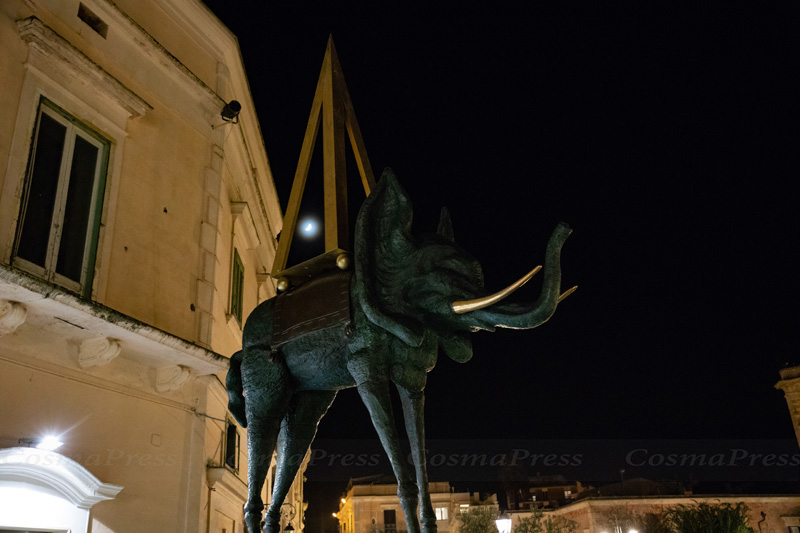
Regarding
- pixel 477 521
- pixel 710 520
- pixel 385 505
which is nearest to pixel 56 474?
pixel 477 521

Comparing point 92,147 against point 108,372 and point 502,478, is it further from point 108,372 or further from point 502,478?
point 502,478

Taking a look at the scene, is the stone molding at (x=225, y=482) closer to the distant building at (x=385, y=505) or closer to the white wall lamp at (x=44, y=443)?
the white wall lamp at (x=44, y=443)

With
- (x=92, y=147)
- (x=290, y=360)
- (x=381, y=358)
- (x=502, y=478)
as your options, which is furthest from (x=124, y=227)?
(x=502, y=478)

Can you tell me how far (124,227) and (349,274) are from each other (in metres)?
5.81

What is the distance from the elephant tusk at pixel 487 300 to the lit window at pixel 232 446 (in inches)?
326

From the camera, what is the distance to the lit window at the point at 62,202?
275 inches

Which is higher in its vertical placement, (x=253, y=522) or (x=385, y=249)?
(x=385, y=249)

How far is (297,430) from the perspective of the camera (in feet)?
12.4

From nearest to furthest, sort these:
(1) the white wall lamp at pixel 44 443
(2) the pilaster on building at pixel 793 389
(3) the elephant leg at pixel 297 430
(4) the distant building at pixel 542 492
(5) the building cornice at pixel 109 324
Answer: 1. (3) the elephant leg at pixel 297 430
2. (5) the building cornice at pixel 109 324
3. (1) the white wall lamp at pixel 44 443
4. (2) the pilaster on building at pixel 793 389
5. (4) the distant building at pixel 542 492

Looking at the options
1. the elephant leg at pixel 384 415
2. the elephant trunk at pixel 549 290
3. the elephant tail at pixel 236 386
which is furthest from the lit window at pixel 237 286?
the elephant trunk at pixel 549 290

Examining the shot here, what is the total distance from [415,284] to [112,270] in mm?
5757

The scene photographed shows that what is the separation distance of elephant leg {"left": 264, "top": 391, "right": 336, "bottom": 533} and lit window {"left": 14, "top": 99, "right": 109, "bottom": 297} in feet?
14.4

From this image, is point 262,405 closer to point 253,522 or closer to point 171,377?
point 253,522

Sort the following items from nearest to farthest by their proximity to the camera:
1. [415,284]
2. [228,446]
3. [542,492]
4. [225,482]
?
[415,284], [225,482], [228,446], [542,492]
